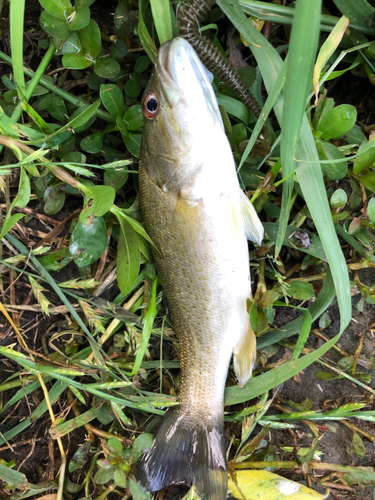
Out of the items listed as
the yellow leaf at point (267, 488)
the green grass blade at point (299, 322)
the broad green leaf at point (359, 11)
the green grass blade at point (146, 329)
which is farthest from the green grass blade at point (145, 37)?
the yellow leaf at point (267, 488)

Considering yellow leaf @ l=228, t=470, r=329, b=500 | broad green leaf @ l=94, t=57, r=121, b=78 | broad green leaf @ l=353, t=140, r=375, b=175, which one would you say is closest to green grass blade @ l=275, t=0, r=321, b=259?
broad green leaf @ l=353, t=140, r=375, b=175

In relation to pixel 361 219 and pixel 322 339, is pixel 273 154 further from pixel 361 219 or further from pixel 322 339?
pixel 322 339

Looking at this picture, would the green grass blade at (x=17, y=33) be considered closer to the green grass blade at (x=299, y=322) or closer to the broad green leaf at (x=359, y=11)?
the broad green leaf at (x=359, y=11)

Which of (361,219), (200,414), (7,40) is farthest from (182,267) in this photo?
(7,40)

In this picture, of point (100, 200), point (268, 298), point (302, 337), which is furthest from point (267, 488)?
point (100, 200)

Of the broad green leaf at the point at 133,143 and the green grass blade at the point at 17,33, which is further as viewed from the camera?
the broad green leaf at the point at 133,143

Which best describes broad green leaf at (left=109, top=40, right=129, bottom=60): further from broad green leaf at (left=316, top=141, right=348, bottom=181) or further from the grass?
broad green leaf at (left=316, top=141, right=348, bottom=181)
